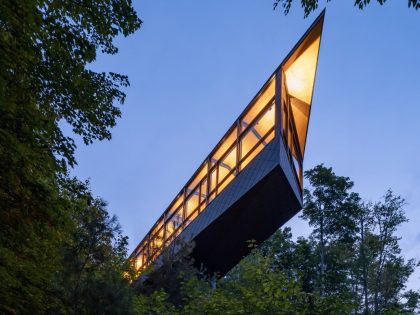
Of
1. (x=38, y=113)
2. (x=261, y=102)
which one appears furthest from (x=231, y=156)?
(x=38, y=113)

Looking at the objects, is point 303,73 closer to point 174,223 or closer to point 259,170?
point 259,170

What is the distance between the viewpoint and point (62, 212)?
21.2 ft

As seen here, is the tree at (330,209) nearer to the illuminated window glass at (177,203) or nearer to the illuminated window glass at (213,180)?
the illuminated window glass at (177,203)

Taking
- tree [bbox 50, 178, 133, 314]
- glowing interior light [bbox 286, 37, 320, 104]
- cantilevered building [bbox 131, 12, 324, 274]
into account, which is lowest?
tree [bbox 50, 178, 133, 314]

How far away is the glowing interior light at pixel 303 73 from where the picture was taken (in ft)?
60.3

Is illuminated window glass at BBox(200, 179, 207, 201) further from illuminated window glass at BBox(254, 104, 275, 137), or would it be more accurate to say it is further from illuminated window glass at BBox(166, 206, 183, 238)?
illuminated window glass at BBox(254, 104, 275, 137)

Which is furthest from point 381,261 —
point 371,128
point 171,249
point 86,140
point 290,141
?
point 371,128

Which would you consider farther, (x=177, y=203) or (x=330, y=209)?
(x=330, y=209)

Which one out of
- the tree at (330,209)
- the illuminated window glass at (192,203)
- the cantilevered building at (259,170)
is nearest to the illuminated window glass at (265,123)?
the cantilevered building at (259,170)

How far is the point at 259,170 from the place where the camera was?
52.7 feet

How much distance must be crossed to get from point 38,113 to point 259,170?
413 inches

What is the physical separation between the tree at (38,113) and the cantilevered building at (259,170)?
8067mm

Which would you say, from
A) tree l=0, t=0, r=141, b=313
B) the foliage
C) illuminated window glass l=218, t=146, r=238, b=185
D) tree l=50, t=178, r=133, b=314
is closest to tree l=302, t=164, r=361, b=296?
the foliage

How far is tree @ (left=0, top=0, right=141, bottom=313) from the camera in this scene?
568 cm
